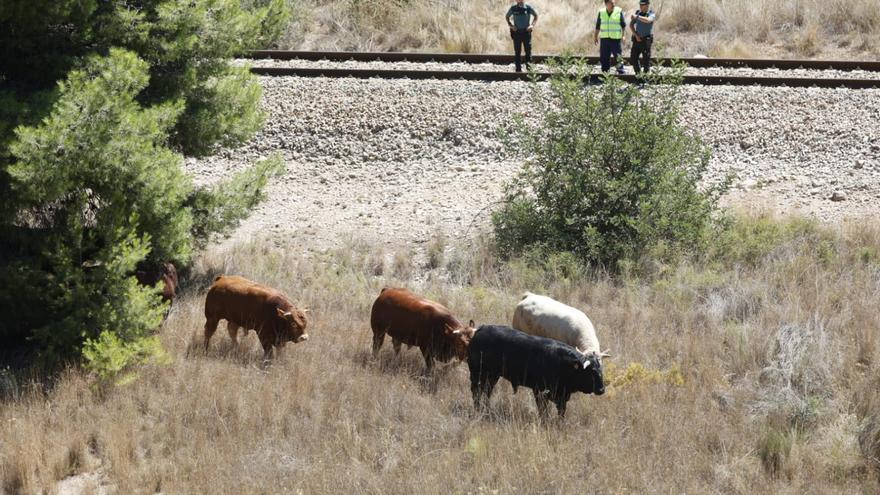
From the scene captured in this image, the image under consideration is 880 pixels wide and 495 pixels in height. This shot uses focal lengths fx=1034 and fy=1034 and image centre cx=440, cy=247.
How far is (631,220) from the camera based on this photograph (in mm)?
13523

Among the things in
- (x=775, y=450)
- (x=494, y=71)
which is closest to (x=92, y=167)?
(x=775, y=450)

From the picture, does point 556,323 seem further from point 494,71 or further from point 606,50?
point 606,50

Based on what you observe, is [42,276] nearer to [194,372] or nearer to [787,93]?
[194,372]

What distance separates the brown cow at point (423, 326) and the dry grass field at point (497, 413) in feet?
0.94

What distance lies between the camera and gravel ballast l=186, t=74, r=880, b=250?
1584cm

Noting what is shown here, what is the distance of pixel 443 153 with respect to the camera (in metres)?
17.6

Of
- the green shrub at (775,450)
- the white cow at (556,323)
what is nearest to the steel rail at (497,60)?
the white cow at (556,323)

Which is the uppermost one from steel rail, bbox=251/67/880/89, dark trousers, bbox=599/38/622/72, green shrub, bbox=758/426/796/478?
dark trousers, bbox=599/38/622/72

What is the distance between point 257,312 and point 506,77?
10.3 meters

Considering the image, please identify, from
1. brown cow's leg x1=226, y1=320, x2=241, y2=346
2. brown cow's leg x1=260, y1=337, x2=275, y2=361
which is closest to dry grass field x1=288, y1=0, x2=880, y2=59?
brown cow's leg x1=226, y1=320, x2=241, y2=346

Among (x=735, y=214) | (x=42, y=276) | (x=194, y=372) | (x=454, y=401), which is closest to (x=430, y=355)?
(x=454, y=401)

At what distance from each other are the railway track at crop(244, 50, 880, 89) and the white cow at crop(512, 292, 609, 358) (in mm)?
8247

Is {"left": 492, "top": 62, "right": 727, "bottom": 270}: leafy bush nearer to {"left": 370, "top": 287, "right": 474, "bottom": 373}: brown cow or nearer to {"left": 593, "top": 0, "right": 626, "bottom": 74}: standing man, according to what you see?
{"left": 370, "top": 287, "right": 474, "bottom": 373}: brown cow

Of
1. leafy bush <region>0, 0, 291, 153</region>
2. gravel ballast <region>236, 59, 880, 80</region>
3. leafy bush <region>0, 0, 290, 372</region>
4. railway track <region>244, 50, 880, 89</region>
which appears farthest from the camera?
gravel ballast <region>236, 59, 880, 80</region>
